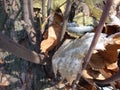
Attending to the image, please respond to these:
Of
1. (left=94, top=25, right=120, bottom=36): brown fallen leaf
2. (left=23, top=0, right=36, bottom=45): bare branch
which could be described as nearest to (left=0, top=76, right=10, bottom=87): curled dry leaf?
(left=23, top=0, right=36, bottom=45): bare branch

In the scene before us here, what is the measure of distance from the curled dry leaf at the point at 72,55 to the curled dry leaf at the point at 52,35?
0.17ft

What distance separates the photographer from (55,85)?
93cm

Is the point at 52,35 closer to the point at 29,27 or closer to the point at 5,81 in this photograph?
the point at 29,27

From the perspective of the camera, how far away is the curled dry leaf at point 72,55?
743mm

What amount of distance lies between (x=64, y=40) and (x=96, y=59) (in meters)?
0.15

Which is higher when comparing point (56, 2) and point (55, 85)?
point (56, 2)

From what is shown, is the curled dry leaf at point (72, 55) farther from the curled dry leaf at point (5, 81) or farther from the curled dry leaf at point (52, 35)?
the curled dry leaf at point (5, 81)

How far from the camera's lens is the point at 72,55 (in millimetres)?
788

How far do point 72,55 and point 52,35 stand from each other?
127 millimetres

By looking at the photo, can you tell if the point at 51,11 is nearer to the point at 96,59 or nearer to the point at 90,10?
the point at 90,10

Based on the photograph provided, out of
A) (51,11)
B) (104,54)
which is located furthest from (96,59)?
(51,11)

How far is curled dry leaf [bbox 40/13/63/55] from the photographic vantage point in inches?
34.5

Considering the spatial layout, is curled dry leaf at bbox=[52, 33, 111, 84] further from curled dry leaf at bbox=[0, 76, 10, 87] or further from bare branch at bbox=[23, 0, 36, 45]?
curled dry leaf at bbox=[0, 76, 10, 87]

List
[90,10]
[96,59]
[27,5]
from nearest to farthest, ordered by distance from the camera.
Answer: [96,59], [27,5], [90,10]
